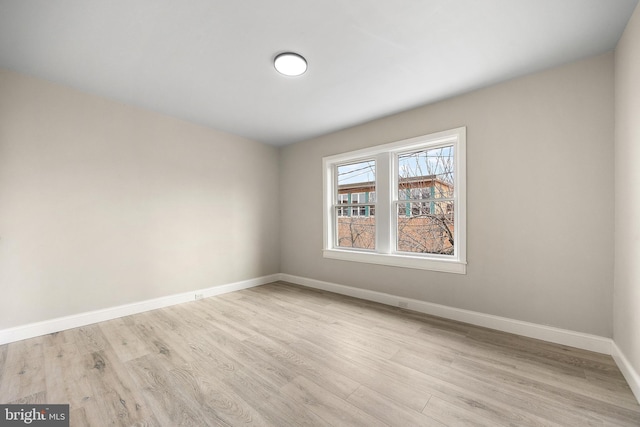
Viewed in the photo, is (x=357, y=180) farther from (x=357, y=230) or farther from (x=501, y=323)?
(x=501, y=323)

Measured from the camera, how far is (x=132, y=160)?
325 centimetres

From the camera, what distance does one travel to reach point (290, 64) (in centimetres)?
231

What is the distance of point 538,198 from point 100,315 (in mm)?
4880

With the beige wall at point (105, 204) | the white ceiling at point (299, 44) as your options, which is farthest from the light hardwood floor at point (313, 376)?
the white ceiling at point (299, 44)

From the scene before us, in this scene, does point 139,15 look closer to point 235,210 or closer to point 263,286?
point 235,210

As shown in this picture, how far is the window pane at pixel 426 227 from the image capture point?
3170 millimetres

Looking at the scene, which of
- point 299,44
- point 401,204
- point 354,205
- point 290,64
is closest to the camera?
point 299,44

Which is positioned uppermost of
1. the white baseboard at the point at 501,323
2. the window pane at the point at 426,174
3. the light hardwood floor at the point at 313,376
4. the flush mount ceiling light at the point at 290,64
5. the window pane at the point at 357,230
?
the flush mount ceiling light at the point at 290,64

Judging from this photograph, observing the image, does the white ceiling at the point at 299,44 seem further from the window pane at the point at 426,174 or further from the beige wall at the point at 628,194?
the window pane at the point at 426,174

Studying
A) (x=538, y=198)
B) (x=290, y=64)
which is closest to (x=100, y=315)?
(x=290, y=64)

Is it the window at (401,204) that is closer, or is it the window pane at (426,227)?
the window at (401,204)

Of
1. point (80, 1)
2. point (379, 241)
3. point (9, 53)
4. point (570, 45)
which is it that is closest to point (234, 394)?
point (379, 241)

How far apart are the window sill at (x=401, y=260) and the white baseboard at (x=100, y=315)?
1824 mm

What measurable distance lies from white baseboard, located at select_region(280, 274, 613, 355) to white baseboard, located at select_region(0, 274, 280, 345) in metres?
2.16
